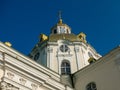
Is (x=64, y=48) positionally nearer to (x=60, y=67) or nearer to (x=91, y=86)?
(x=60, y=67)

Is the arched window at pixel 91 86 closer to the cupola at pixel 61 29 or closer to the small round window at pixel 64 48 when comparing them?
the small round window at pixel 64 48

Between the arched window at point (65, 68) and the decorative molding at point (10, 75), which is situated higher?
the arched window at point (65, 68)

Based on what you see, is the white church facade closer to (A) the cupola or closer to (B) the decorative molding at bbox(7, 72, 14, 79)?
(B) the decorative molding at bbox(7, 72, 14, 79)

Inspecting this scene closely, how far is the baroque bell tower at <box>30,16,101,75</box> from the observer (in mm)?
28659

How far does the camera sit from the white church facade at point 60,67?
19.5 meters

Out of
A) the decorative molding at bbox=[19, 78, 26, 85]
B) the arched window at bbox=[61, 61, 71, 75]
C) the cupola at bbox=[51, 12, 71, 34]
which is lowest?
the decorative molding at bbox=[19, 78, 26, 85]

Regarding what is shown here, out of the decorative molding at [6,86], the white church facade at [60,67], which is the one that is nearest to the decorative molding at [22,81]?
the white church facade at [60,67]

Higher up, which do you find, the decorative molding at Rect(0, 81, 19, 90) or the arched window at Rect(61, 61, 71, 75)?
the arched window at Rect(61, 61, 71, 75)

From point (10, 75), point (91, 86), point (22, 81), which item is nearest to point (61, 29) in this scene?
point (91, 86)

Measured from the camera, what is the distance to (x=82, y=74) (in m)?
24.7

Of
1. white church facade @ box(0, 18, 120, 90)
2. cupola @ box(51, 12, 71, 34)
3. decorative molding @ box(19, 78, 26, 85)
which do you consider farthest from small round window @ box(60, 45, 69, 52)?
decorative molding @ box(19, 78, 26, 85)

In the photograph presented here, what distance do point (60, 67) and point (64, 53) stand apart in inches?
68.5

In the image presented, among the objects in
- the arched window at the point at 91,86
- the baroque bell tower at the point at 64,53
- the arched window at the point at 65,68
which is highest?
the baroque bell tower at the point at 64,53

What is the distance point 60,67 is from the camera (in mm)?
28578
